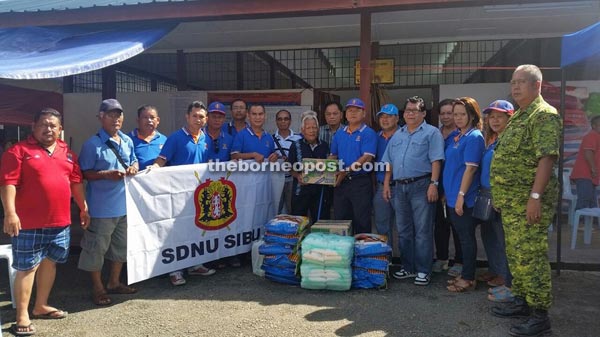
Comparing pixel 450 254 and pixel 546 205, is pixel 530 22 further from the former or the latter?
pixel 546 205

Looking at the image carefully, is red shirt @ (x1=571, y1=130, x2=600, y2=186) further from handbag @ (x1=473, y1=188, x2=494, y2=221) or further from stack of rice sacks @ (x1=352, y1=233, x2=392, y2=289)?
stack of rice sacks @ (x1=352, y1=233, x2=392, y2=289)

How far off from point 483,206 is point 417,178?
2.15 feet

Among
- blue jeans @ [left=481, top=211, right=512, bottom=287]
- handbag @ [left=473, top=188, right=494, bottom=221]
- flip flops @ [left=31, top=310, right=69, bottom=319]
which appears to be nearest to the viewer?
A: flip flops @ [left=31, top=310, right=69, bottom=319]

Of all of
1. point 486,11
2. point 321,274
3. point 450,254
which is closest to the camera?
point 321,274

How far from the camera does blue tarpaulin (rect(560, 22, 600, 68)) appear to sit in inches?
146

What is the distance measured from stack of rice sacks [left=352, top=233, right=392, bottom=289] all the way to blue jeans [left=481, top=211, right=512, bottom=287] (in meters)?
0.94

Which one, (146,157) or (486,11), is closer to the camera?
(146,157)

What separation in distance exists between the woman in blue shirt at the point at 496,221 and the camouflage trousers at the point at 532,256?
52 centimetres

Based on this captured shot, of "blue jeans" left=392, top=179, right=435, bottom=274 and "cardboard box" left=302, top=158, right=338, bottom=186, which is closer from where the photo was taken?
"blue jeans" left=392, top=179, right=435, bottom=274

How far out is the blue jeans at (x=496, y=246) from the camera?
366 cm

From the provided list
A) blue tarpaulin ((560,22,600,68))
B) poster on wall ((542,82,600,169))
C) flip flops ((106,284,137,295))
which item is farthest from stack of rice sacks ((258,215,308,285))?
poster on wall ((542,82,600,169))

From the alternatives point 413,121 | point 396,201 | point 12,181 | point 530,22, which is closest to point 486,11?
point 530,22

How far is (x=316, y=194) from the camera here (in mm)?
4703

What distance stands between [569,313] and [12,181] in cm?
446
